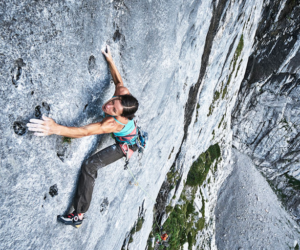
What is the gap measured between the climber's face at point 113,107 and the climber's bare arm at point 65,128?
22cm

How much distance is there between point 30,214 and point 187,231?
16207 millimetres

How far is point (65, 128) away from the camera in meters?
3.07

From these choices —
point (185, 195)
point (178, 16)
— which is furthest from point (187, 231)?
point (178, 16)

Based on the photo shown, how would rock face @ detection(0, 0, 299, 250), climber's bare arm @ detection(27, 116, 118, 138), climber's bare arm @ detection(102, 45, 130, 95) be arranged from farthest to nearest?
climber's bare arm @ detection(102, 45, 130, 95) < climber's bare arm @ detection(27, 116, 118, 138) < rock face @ detection(0, 0, 299, 250)

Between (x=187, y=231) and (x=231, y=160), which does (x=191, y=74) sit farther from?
(x=231, y=160)

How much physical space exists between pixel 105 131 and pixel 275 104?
35542mm

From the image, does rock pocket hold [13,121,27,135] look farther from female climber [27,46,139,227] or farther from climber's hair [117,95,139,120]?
climber's hair [117,95,139,120]

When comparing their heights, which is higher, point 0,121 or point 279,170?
point 0,121

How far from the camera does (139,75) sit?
18.0 feet

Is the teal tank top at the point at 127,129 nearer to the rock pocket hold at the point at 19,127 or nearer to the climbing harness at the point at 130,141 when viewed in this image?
the climbing harness at the point at 130,141

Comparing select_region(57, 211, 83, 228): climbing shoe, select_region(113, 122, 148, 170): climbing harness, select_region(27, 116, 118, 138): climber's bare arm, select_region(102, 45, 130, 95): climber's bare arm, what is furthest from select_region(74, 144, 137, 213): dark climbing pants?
select_region(102, 45, 130, 95): climber's bare arm

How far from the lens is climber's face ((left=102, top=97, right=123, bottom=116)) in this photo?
3.60 metres

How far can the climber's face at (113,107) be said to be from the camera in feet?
11.8

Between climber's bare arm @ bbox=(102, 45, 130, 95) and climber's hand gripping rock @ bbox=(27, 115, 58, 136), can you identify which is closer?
climber's hand gripping rock @ bbox=(27, 115, 58, 136)
